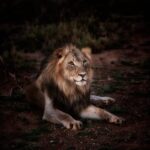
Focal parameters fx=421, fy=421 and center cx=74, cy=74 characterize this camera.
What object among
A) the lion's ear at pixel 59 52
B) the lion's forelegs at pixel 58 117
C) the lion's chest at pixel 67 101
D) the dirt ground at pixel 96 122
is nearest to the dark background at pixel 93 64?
the dirt ground at pixel 96 122

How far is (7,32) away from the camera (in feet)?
43.4

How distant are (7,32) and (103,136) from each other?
27.4 feet

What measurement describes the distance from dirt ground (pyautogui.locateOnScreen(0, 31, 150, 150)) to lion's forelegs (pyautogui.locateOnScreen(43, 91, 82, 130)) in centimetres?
8

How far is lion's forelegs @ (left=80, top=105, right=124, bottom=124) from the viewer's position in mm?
6023

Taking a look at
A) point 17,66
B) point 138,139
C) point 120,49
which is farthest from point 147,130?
point 120,49

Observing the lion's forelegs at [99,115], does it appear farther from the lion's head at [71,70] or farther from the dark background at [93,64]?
the lion's head at [71,70]

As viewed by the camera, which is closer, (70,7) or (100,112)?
(100,112)

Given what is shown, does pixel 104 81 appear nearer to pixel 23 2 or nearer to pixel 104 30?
pixel 104 30

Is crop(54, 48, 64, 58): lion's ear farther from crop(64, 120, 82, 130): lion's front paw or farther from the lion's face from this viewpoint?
crop(64, 120, 82, 130): lion's front paw

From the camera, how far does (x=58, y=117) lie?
19.8 ft

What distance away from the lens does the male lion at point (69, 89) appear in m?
5.95

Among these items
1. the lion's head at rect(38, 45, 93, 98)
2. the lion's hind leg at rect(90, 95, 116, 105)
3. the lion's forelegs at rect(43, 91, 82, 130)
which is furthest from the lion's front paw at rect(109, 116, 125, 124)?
the lion's hind leg at rect(90, 95, 116, 105)

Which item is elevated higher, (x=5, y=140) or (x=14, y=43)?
(x=14, y=43)

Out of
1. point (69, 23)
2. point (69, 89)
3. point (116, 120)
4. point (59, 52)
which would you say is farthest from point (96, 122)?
point (69, 23)
